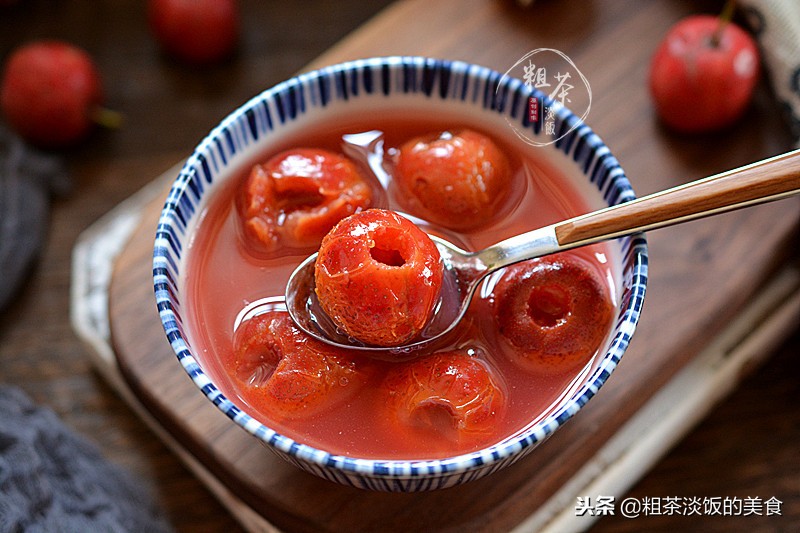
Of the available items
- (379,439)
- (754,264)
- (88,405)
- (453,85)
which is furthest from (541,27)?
(88,405)

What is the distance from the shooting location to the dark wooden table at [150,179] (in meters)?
1.44

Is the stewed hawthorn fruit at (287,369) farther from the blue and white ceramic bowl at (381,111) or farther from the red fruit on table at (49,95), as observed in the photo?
the red fruit on table at (49,95)

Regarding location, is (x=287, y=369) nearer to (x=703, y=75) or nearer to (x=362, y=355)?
(x=362, y=355)

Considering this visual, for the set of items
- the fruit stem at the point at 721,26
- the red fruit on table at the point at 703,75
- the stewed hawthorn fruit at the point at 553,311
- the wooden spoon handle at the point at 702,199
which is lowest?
the stewed hawthorn fruit at the point at 553,311

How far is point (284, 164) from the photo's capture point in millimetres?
1225

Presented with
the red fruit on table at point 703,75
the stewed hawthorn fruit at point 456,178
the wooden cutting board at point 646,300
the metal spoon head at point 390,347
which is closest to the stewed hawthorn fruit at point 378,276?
the metal spoon head at point 390,347

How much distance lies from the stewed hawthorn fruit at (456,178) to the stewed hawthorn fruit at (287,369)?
0.81 ft

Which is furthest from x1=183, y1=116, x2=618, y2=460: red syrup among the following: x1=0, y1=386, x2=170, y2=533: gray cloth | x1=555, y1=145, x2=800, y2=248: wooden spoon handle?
x1=0, y1=386, x2=170, y2=533: gray cloth

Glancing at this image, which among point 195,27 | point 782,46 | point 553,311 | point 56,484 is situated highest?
point 782,46

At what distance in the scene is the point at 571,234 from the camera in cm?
107

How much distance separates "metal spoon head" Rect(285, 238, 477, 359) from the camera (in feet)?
3.71

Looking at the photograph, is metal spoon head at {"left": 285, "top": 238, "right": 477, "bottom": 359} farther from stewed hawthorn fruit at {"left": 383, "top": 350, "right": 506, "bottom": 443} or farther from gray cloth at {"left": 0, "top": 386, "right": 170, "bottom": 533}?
gray cloth at {"left": 0, "top": 386, "right": 170, "bottom": 533}

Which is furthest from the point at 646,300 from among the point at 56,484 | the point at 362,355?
the point at 56,484

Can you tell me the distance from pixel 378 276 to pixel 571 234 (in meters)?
0.24
